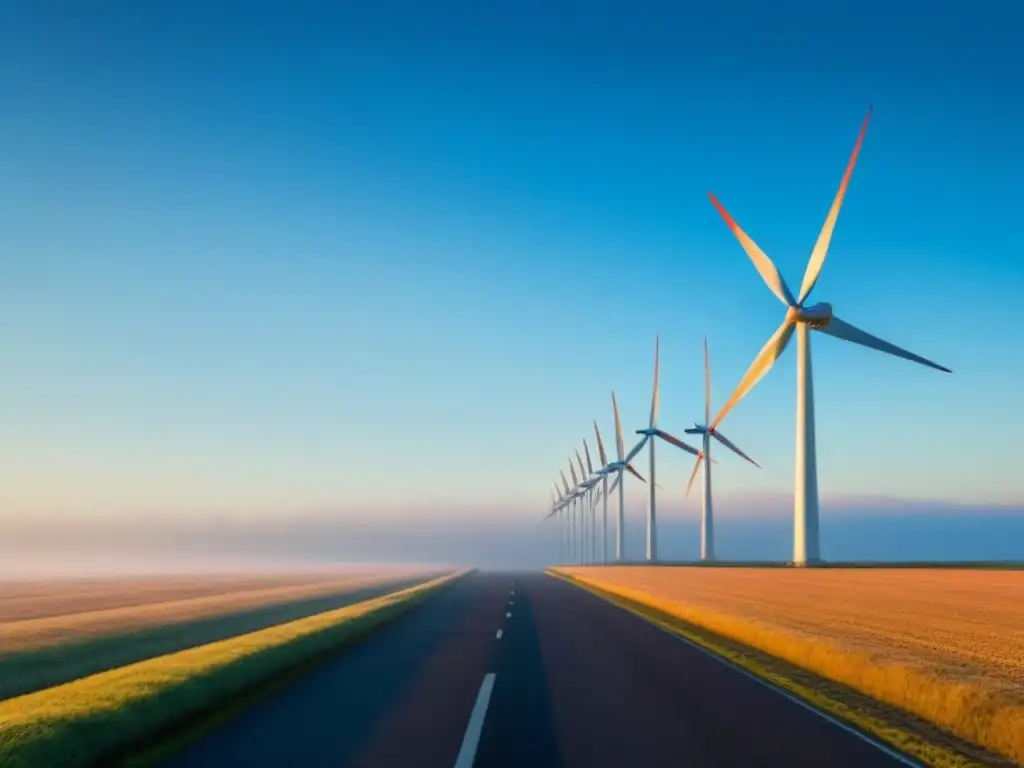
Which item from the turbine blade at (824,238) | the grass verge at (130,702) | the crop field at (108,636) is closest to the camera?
the grass verge at (130,702)

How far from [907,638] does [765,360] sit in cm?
3813

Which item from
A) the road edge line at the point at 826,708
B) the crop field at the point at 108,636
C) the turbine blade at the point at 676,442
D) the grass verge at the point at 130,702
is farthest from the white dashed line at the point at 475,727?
the turbine blade at the point at 676,442

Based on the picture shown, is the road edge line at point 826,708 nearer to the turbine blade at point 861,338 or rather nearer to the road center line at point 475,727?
the road center line at point 475,727

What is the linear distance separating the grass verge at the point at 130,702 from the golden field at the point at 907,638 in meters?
9.74

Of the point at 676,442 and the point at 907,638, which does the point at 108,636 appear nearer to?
the point at 907,638

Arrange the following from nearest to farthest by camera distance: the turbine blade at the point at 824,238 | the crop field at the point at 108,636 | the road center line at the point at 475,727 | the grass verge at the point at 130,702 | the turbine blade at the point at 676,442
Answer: the grass verge at the point at 130,702 → the road center line at the point at 475,727 → the crop field at the point at 108,636 → the turbine blade at the point at 824,238 → the turbine blade at the point at 676,442

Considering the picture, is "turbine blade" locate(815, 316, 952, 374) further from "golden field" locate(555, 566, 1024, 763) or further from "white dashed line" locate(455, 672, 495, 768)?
"white dashed line" locate(455, 672, 495, 768)

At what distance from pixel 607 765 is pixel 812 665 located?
9.24 meters

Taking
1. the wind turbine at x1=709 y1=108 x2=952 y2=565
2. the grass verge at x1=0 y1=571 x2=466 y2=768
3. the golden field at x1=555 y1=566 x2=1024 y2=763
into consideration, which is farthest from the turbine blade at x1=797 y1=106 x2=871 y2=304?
the grass verge at x1=0 y1=571 x2=466 y2=768

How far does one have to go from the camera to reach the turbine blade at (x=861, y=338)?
49.9 meters

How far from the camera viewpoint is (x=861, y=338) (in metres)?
53.4

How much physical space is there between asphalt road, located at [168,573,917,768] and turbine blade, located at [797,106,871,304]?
3272cm

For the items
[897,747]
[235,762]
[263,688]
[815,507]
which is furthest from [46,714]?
[815,507]

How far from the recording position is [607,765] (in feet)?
29.5
